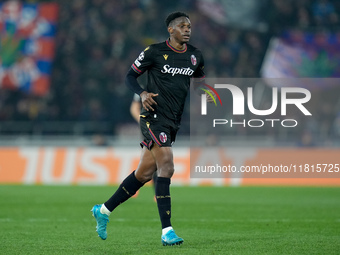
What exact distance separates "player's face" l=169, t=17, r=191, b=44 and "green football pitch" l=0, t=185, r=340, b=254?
79.3 inches

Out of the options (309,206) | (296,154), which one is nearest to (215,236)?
(309,206)

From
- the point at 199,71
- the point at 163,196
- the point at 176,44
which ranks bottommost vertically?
the point at 163,196

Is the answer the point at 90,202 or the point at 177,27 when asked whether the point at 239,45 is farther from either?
the point at 177,27

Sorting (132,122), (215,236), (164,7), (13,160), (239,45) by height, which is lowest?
(215,236)

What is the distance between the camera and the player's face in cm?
648

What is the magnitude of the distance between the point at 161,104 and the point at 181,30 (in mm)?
761

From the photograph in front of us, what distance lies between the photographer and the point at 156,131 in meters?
6.41

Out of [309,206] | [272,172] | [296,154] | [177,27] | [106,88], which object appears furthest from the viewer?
[106,88]

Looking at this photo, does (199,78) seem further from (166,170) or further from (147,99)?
(166,170)

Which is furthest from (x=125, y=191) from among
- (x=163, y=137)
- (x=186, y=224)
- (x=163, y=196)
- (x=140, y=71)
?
(x=186, y=224)

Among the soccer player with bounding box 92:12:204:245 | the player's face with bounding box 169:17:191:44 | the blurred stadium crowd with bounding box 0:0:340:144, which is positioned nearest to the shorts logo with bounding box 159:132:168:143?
the soccer player with bounding box 92:12:204:245

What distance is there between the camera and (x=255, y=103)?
19.6 metres

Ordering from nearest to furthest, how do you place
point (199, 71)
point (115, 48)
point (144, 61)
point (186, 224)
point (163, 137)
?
point (163, 137)
point (144, 61)
point (199, 71)
point (186, 224)
point (115, 48)

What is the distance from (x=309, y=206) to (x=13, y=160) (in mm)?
9703
